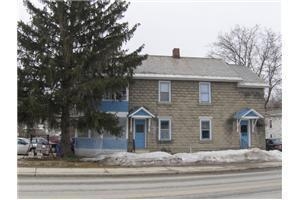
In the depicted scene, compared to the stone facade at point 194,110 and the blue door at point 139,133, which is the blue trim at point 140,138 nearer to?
the blue door at point 139,133

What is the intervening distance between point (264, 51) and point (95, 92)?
40.4 metres

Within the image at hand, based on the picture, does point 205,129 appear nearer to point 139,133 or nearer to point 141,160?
point 139,133

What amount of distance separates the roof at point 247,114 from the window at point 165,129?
4793 mm

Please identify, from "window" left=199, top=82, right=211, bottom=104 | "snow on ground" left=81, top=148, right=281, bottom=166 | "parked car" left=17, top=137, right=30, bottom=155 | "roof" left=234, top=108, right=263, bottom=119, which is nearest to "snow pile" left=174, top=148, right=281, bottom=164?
"snow on ground" left=81, top=148, right=281, bottom=166

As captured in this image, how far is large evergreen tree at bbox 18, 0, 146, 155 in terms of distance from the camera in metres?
23.6

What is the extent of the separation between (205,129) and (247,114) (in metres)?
3.09

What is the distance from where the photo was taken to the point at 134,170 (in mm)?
20781

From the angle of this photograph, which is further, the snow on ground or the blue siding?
the blue siding

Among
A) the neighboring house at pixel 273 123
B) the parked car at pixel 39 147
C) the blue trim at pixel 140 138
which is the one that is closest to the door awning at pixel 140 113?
the blue trim at pixel 140 138

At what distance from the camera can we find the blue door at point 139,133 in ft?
97.6

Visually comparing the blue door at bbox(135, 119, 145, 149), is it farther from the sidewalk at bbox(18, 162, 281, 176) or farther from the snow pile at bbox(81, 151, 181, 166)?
the sidewalk at bbox(18, 162, 281, 176)

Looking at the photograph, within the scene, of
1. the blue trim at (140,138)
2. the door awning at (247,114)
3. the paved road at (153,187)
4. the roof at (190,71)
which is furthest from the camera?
the door awning at (247,114)

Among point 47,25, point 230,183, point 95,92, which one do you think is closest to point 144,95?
point 95,92

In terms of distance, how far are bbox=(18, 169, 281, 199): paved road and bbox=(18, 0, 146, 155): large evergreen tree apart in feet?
21.3
